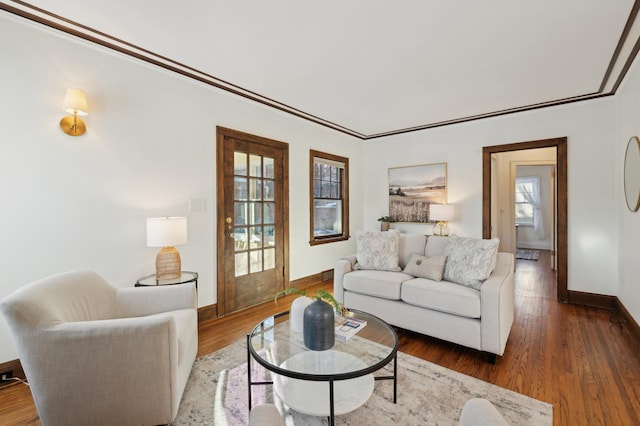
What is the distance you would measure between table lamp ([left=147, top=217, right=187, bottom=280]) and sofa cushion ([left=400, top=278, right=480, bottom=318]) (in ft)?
6.74

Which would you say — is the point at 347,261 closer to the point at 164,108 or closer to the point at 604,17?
the point at 164,108

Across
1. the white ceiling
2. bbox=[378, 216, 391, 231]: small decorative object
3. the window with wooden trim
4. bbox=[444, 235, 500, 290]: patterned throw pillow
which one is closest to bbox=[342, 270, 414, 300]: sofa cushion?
bbox=[444, 235, 500, 290]: patterned throw pillow

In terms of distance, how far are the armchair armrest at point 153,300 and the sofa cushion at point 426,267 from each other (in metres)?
2.02

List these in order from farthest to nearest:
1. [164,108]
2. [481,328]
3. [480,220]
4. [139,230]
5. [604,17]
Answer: [480,220] → [164,108] → [139,230] → [481,328] → [604,17]

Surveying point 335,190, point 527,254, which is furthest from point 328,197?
point 527,254

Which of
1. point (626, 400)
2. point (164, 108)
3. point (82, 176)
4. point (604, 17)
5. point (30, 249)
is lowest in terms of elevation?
point (626, 400)

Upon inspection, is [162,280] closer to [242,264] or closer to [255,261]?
[242,264]

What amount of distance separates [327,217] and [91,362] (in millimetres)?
3801

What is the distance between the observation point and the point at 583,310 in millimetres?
3461

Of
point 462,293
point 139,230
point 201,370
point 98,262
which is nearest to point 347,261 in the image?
point 462,293

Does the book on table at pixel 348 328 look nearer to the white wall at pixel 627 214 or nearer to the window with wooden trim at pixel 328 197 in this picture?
the window with wooden trim at pixel 328 197

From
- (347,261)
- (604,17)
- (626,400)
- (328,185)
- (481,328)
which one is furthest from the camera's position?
(328,185)

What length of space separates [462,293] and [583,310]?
2233 mm

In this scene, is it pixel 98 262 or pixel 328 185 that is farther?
pixel 328 185
